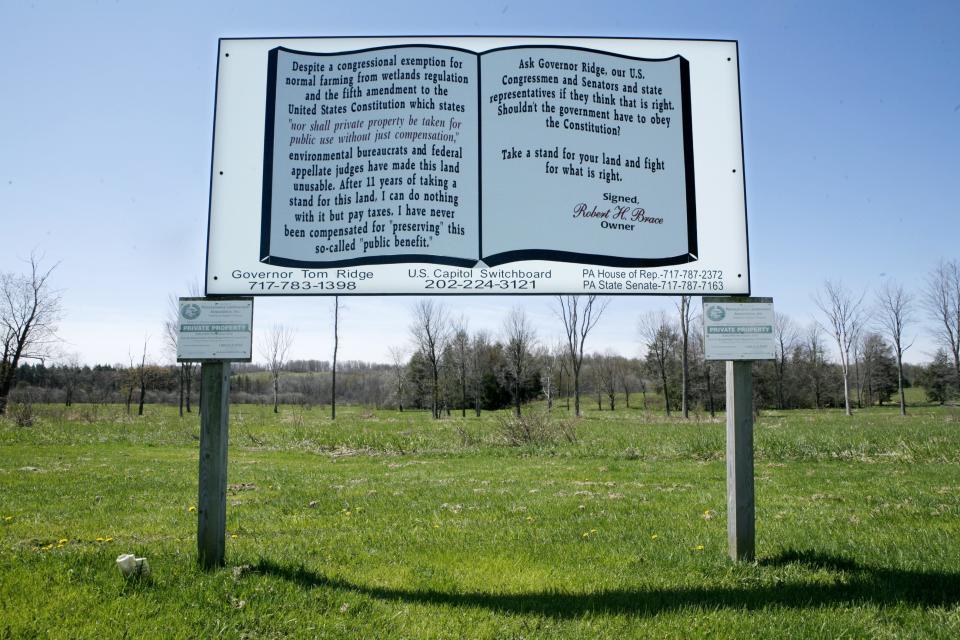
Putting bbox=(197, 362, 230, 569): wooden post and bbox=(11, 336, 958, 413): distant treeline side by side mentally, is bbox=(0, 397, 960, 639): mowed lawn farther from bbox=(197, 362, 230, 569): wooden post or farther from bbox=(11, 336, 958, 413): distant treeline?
bbox=(11, 336, 958, 413): distant treeline

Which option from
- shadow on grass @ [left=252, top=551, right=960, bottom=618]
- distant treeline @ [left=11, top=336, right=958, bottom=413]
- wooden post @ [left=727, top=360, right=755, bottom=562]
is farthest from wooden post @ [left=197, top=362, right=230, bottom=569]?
distant treeline @ [left=11, top=336, right=958, bottom=413]

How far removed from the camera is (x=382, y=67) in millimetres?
6062

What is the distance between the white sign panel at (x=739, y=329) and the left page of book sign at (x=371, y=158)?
2.54 metres

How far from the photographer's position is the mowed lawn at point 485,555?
4066 millimetres

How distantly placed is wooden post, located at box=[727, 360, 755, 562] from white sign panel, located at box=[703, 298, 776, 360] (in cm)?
18

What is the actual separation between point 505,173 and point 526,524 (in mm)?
4403

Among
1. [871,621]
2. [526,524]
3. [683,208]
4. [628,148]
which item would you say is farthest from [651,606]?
[628,148]

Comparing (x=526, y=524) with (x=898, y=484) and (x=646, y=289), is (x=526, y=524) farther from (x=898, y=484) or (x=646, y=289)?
(x=898, y=484)

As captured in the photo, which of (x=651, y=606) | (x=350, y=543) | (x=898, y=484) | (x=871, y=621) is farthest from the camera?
(x=898, y=484)

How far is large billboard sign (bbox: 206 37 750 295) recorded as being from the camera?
5.74m

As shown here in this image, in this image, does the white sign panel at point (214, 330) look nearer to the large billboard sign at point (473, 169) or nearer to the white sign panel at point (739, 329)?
the large billboard sign at point (473, 169)

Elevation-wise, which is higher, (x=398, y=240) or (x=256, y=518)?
(x=398, y=240)

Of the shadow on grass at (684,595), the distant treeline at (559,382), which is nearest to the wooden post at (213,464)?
the shadow on grass at (684,595)

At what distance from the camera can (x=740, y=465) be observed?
18.4 ft
